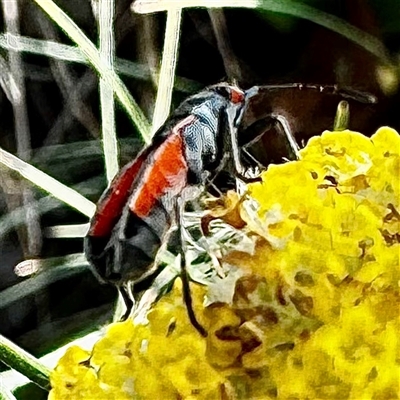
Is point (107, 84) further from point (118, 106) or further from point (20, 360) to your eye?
point (20, 360)

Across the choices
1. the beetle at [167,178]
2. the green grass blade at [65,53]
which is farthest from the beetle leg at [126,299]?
the green grass blade at [65,53]

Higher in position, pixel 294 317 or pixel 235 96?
pixel 235 96

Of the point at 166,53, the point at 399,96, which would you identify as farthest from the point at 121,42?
the point at 399,96

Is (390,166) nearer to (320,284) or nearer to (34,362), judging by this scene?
(320,284)

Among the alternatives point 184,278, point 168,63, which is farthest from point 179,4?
point 184,278

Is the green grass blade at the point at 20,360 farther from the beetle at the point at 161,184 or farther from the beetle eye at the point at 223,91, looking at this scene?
the beetle eye at the point at 223,91

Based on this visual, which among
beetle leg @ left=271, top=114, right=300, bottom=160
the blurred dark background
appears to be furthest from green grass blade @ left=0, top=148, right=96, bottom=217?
beetle leg @ left=271, top=114, right=300, bottom=160

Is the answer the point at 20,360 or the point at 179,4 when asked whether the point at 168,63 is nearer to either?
the point at 179,4
